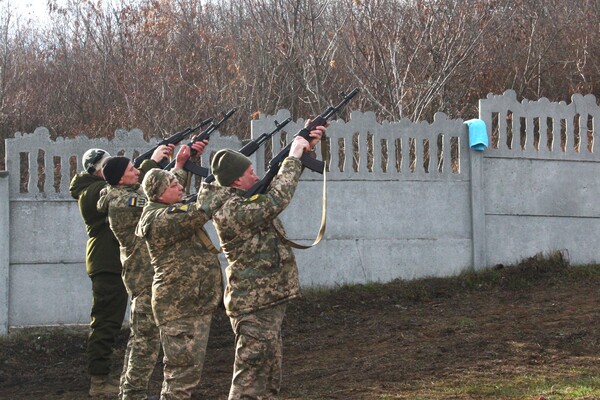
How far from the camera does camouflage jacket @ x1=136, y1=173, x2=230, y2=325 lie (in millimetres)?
6355

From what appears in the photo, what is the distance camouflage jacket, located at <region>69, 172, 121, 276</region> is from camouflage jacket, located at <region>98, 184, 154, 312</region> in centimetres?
84

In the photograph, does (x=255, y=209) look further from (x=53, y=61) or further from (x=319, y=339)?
(x=53, y=61)

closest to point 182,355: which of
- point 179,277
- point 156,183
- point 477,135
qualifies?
point 179,277

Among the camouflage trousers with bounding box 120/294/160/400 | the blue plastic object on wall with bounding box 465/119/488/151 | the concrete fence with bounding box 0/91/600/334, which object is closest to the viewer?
the camouflage trousers with bounding box 120/294/160/400

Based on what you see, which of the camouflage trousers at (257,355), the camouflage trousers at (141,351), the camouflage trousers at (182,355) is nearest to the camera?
the camouflage trousers at (257,355)

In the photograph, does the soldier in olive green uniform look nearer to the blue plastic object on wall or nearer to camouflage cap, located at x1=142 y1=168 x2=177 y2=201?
camouflage cap, located at x1=142 y1=168 x2=177 y2=201

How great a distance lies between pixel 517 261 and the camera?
1122 cm

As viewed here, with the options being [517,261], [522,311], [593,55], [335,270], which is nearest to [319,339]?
[335,270]

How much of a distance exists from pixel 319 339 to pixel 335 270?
125 cm

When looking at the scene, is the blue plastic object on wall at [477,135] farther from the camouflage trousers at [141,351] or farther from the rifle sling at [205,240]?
the rifle sling at [205,240]

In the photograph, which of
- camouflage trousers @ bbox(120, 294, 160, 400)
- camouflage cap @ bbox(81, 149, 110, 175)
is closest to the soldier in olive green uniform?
camouflage cap @ bbox(81, 149, 110, 175)

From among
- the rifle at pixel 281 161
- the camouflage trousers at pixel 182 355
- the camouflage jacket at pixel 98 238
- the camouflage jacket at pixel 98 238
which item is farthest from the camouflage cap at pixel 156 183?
the camouflage jacket at pixel 98 238

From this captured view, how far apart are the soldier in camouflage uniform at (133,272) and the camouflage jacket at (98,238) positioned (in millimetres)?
620

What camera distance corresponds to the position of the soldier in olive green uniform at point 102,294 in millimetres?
8328
